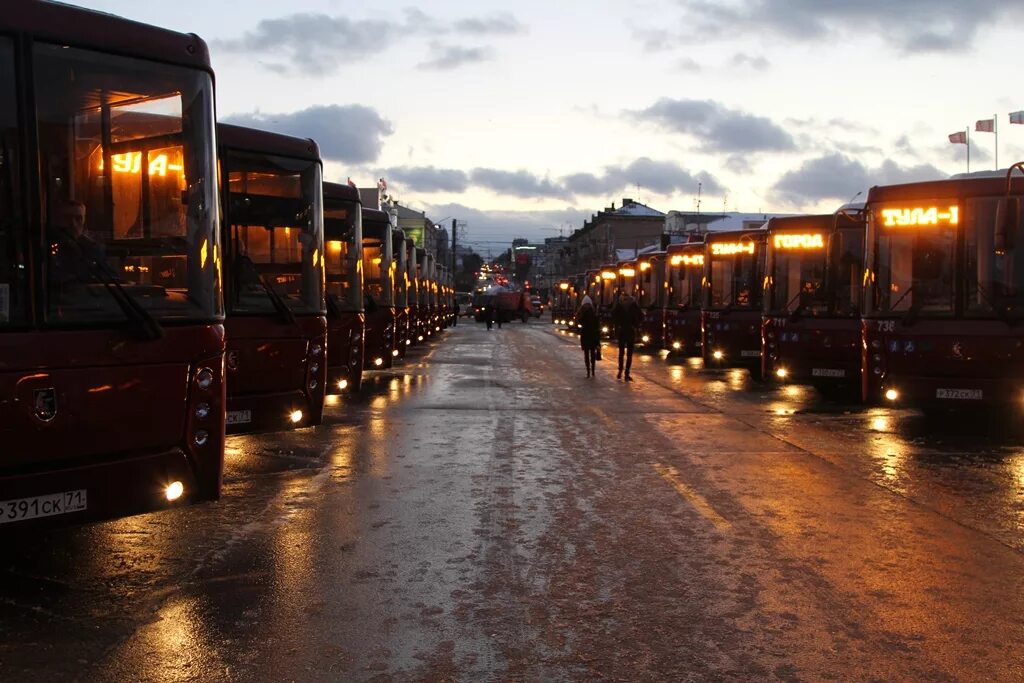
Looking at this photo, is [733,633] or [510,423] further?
[510,423]

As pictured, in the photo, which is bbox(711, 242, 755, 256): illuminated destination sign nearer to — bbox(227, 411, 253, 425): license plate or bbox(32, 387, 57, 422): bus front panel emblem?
bbox(227, 411, 253, 425): license plate

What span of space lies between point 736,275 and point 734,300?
579mm

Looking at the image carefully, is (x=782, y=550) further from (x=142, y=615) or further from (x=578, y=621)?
(x=142, y=615)

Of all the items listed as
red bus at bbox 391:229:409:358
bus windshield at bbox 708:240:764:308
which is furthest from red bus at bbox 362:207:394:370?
bus windshield at bbox 708:240:764:308

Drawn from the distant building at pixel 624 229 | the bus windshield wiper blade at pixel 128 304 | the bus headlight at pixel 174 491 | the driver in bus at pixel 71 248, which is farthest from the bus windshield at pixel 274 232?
the distant building at pixel 624 229

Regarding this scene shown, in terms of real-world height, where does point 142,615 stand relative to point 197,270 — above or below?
below

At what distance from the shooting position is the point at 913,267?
14.4 m

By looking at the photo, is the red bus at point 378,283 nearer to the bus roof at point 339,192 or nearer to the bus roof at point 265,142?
the bus roof at point 339,192

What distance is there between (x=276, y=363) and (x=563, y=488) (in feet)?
9.79

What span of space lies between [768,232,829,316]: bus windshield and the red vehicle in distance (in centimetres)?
1115

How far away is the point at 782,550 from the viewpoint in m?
7.65

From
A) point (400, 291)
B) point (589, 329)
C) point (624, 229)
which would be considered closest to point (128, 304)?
point (589, 329)

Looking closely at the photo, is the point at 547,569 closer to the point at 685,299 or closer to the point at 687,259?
the point at 685,299

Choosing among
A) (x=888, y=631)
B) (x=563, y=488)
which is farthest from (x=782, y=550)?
(x=563, y=488)
